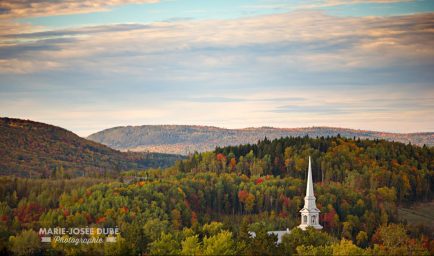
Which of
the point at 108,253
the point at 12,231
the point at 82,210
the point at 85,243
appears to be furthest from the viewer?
the point at 82,210

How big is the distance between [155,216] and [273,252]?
6262 centimetres

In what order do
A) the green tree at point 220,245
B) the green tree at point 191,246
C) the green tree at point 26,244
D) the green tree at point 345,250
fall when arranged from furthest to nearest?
the green tree at point 26,244 < the green tree at point 191,246 < the green tree at point 220,245 < the green tree at point 345,250

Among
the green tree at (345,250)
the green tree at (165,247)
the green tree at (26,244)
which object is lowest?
the green tree at (26,244)

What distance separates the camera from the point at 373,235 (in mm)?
194250

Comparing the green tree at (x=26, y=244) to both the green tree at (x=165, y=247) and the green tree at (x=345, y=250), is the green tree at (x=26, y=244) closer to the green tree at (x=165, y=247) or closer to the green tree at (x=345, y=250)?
the green tree at (x=165, y=247)

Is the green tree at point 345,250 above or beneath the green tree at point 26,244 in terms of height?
above

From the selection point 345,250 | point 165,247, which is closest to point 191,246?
point 165,247

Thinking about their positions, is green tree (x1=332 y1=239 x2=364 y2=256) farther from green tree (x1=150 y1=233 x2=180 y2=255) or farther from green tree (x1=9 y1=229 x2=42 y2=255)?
green tree (x1=9 y1=229 x2=42 y2=255)

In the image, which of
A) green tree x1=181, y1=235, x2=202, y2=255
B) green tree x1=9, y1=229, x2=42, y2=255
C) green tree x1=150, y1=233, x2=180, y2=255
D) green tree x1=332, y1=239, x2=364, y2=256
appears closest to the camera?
green tree x1=332, y1=239, x2=364, y2=256

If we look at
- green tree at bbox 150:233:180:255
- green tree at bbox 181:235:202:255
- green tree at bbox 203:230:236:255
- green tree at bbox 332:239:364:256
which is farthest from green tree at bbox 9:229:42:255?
green tree at bbox 332:239:364:256

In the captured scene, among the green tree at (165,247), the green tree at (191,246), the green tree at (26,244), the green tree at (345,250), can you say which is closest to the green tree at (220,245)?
the green tree at (191,246)

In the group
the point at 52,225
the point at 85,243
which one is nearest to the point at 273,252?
the point at 85,243

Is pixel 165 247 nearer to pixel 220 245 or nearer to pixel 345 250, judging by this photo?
pixel 220 245

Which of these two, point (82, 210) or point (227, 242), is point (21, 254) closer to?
point (227, 242)
